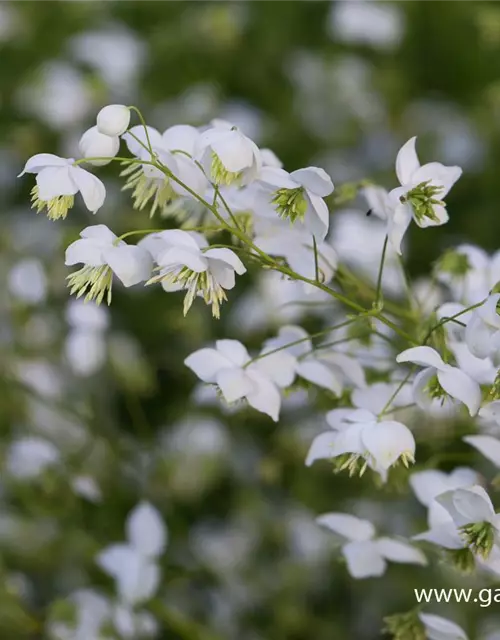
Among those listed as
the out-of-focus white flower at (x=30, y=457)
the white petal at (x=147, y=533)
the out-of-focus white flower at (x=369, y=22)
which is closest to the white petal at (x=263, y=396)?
the white petal at (x=147, y=533)

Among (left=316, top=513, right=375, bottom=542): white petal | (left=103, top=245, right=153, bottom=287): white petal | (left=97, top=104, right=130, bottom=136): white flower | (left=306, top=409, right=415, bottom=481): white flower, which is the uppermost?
(left=97, top=104, right=130, bottom=136): white flower

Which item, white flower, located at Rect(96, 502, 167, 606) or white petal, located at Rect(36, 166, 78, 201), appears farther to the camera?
white flower, located at Rect(96, 502, 167, 606)

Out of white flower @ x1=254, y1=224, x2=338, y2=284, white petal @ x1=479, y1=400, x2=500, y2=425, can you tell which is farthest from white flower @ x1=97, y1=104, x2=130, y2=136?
white petal @ x1=479, y1=400, x2=500, y2=425

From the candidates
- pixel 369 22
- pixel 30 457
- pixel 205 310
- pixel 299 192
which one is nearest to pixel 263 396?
pixel 299 192

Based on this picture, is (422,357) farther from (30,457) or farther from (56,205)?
(30,457)

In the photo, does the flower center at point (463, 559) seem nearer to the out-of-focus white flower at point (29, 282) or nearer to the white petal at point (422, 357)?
the white petal at point (422, 357)

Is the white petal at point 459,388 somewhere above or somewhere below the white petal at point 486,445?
above

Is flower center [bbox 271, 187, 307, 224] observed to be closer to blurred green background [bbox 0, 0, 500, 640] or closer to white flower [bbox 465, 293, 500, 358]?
white flower [bbox 465, 293, 500, 358]
